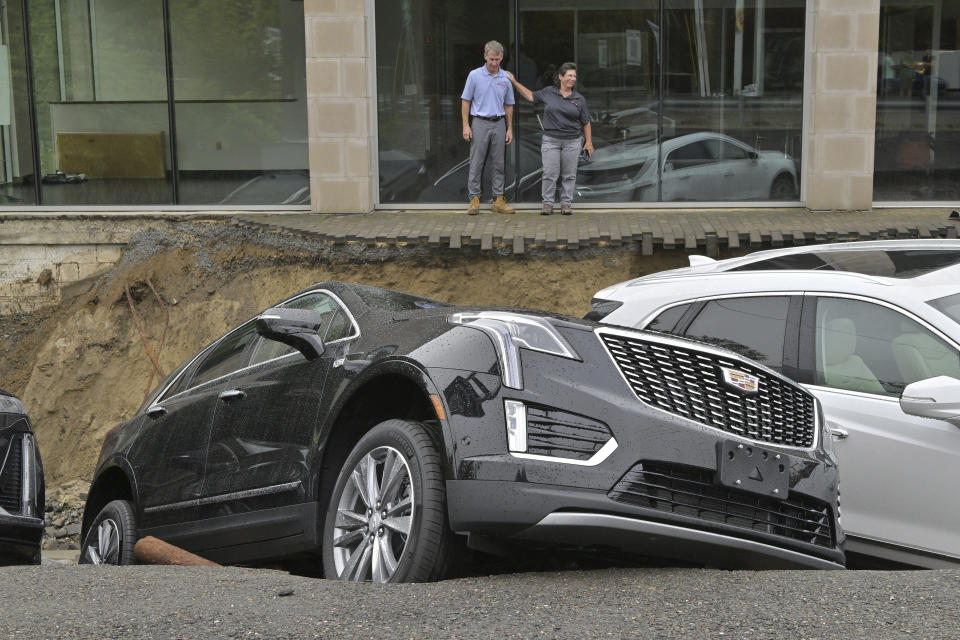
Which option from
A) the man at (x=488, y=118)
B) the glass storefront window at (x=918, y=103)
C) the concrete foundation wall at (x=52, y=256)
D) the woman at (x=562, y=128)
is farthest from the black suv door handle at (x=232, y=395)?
the glass storefront window at (x=918, y=103)

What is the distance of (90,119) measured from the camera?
52.1 ft

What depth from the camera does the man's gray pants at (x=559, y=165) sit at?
14.3 m

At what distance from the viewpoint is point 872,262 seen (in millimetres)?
6277

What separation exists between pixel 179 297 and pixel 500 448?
11.0 meters

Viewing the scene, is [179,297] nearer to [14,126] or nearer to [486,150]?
[14,126]

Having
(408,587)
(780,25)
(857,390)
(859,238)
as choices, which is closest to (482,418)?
(408,587)

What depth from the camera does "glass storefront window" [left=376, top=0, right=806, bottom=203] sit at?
Answer: 14672mm

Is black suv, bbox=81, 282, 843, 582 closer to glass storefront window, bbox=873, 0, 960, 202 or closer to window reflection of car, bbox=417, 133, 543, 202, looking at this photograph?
window reflection of car, bbox=417, 133, 543, 202

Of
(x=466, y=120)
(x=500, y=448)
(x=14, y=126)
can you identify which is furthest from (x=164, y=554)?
(x=14, y=126)

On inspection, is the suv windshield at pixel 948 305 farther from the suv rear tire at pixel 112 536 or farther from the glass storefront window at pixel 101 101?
the glass storefront window at pixel 101 101

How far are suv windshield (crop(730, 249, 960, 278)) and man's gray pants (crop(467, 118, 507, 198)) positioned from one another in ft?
26.3

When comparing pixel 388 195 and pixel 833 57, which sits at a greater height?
pixel 833 57

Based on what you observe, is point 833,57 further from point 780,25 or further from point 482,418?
point 482,418

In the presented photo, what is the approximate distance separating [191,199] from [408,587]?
12.5m
